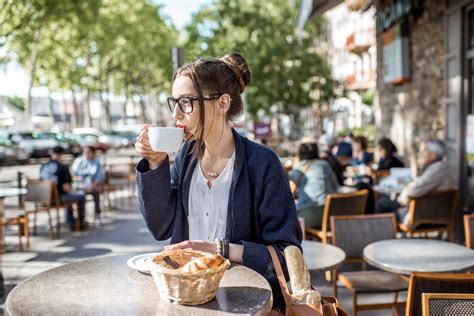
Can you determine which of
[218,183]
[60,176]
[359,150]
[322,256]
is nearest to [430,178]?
[322,256]

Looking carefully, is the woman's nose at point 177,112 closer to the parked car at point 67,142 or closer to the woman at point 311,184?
the woman at point 311,184

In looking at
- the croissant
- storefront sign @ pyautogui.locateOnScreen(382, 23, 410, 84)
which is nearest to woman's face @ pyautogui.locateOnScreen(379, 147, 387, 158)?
storefront sign @ pyautogui.locateOnScreen(382, 23, 410, 84)

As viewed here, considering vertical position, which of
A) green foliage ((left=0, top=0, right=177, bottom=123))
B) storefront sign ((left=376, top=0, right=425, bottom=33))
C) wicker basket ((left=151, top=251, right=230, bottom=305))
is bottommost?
wicker basket ((left=151, top=251, right=230, bottom=305))

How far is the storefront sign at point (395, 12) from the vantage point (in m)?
9.94

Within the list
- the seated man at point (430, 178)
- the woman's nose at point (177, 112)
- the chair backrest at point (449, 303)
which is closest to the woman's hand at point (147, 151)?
the woman's nose at point (177, 112)

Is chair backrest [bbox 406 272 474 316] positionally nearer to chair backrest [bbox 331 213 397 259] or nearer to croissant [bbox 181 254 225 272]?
croissant [bbox 181 254 225 272]

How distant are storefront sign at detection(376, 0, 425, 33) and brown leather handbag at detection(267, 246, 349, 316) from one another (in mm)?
8728

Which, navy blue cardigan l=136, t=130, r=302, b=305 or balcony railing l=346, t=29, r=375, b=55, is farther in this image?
balcony railing l=346, t=29, r=375, b=55

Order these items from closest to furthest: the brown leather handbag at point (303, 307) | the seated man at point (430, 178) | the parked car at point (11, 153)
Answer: the brown leather handbag at point (303, 307) < the seated man at point (430, 178) < the parked car at point (11, 153)

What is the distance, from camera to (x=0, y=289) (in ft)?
18.3

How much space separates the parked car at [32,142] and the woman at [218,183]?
3075cm

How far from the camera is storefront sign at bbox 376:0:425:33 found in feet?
32.6

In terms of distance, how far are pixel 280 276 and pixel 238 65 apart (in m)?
0.81

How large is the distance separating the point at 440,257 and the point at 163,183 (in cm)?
254
